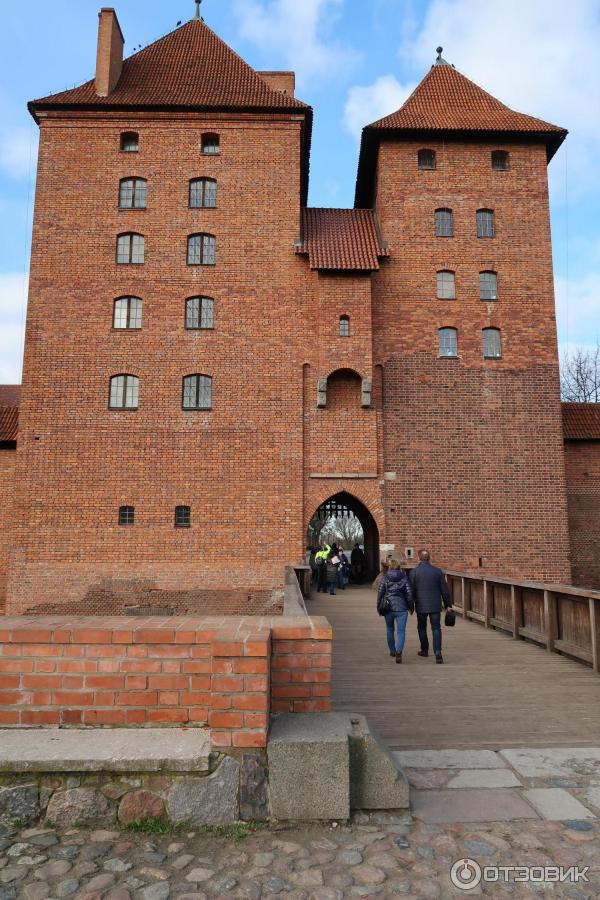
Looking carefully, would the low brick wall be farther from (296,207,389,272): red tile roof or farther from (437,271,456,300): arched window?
(437,271,456,300): arched window

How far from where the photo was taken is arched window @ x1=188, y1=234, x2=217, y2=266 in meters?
20.9

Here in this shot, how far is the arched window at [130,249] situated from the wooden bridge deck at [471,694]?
15.1m

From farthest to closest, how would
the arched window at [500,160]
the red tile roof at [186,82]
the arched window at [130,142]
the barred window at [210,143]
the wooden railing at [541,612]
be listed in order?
the arched window at [500,160] → the barred window at [210,143] → the arched window at [130,142] → the red tile roof at [186,82] → the wooden railing at [541,612]

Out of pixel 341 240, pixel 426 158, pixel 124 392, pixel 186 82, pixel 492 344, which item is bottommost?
pixel 124 392

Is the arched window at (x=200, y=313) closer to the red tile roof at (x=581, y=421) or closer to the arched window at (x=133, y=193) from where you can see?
the arched window at (x=133, y=193)

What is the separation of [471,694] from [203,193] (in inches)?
739

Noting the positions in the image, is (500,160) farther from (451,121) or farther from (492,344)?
(492,344)

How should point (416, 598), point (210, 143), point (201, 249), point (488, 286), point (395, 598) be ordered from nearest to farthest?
point (395, 598) < point (416, 598) < point (201, 249) < point (488, 286) < point (210, 143)

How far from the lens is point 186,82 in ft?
74.1

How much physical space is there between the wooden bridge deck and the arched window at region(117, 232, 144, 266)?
15.1 metres

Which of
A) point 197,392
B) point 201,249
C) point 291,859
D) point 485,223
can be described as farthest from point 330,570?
point 291,859

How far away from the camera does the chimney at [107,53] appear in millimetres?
21562

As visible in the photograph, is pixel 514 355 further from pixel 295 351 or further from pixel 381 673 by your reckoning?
pixel 381 673

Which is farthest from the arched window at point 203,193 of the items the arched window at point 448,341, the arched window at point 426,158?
the arched window at point 448,341
